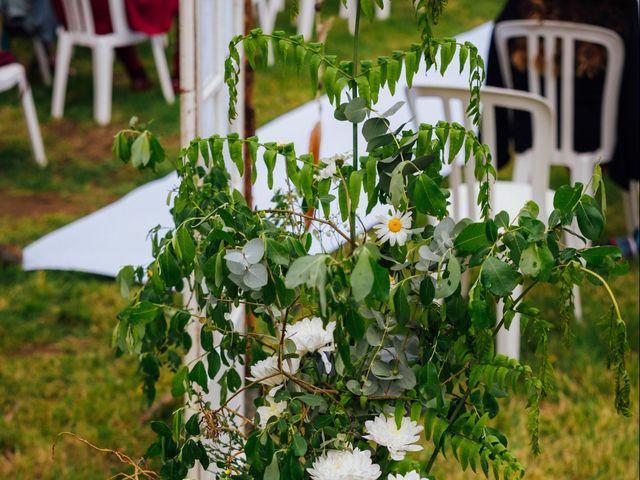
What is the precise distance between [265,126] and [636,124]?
92.2 inches

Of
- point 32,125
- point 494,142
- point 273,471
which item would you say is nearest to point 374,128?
point 273,471

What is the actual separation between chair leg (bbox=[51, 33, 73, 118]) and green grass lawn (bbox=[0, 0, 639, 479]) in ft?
1.22

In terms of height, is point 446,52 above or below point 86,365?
above

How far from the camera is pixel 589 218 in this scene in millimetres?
1278

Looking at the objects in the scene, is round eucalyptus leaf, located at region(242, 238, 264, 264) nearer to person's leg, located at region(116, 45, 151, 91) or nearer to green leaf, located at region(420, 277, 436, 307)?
green leaf, located at region(420, 277, 436, 307)

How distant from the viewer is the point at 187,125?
2270mm

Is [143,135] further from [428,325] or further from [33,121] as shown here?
[33,121]

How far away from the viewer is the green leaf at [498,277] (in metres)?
1.24

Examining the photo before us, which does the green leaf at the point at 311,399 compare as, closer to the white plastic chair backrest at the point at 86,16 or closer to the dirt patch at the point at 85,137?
the dirt patch at the point at 85,137

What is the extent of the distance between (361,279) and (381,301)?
0.14m

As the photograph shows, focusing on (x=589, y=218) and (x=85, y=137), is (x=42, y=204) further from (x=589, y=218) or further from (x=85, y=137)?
(x=589, y=218)

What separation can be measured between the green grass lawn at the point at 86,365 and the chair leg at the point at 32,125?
61mm

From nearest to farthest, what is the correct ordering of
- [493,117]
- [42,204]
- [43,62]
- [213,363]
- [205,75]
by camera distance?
[213,363]
[205,75]
[493,117]
[42,204]
[43,62]

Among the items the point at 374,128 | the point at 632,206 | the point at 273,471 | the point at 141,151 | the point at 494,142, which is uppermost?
the point at 374,128
